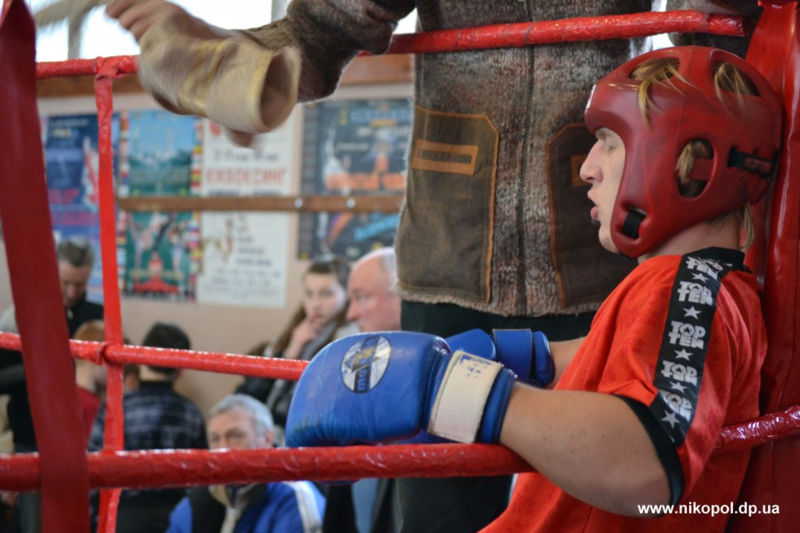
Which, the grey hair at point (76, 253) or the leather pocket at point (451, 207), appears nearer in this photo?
the leather pocket at point (451, 207)

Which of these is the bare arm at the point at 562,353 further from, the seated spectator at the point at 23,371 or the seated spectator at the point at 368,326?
the seated spectator at the point at 23,371

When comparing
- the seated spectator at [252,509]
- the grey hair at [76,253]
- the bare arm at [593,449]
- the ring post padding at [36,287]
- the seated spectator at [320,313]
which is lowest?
the seated spectator at [252,509]

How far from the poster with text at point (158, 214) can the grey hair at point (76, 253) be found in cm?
76

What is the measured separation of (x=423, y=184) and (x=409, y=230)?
8 cm

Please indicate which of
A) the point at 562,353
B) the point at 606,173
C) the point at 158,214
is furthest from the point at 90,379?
the point at 606,173

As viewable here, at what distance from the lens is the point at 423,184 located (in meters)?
1.36

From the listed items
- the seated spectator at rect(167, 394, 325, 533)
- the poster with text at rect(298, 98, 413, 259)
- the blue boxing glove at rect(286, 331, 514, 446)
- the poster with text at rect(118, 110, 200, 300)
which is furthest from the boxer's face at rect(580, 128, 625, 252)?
the poster with text at rect(118, 110, 200, 300)

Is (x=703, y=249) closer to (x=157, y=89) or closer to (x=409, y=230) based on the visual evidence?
(x=409, y=230)

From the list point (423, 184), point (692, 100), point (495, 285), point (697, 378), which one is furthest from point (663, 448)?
point (423, 184)

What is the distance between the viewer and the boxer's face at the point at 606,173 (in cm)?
106

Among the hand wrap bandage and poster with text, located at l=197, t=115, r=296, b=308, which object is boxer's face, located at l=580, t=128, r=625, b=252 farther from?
poster with text, located at l=197, t=115, r=296, b=308

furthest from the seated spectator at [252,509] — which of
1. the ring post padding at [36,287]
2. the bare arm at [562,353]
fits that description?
the ring post padding at [36,287]

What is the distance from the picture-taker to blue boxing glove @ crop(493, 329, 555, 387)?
45.1 inches

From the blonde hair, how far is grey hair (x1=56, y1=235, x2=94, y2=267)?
338 centimetres
